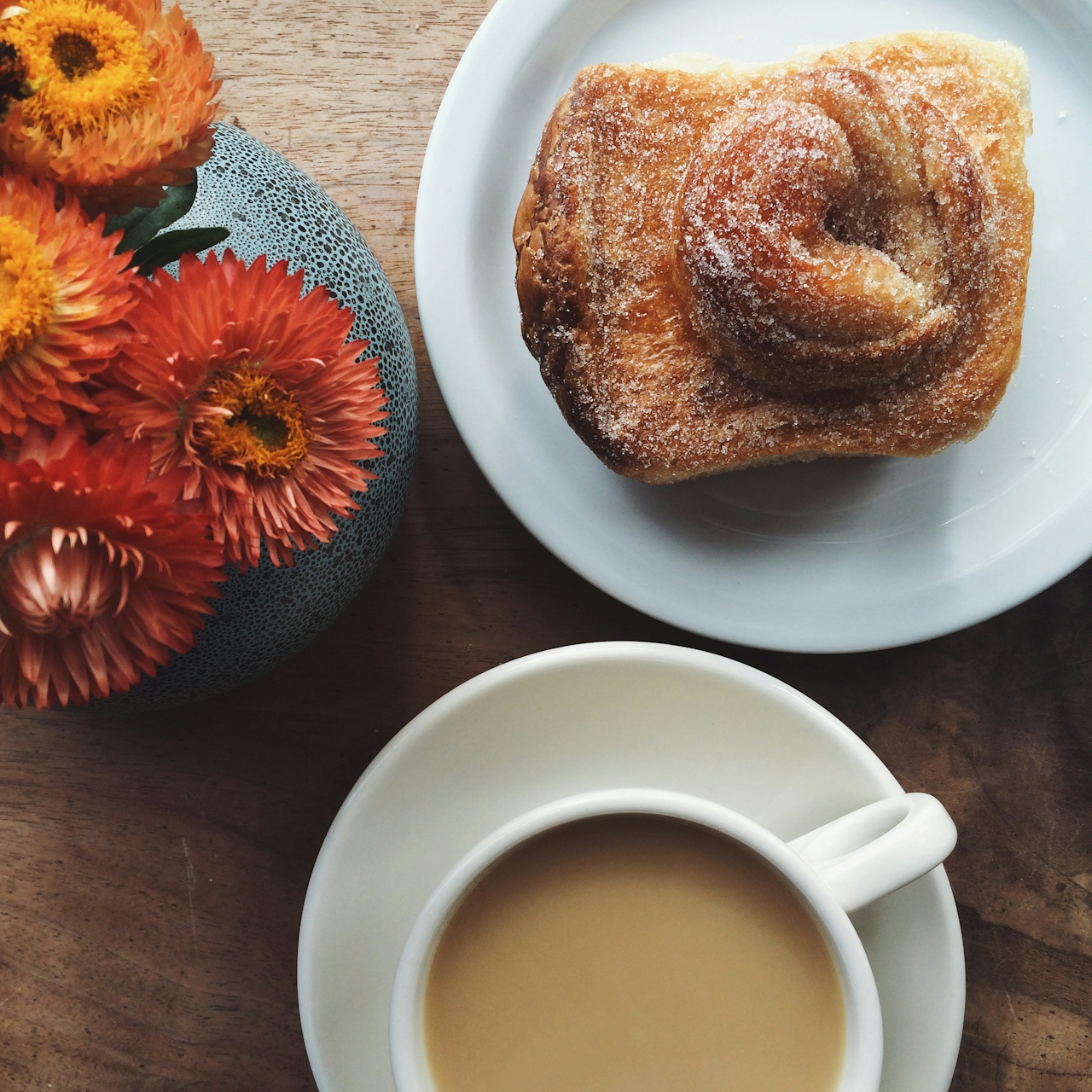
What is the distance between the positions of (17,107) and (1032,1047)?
3.80 ft

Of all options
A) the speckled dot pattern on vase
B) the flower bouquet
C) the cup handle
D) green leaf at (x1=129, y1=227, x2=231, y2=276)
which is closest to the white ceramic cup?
the cup handle

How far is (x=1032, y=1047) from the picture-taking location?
1013 mm

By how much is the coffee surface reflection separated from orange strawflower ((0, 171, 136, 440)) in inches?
20.8

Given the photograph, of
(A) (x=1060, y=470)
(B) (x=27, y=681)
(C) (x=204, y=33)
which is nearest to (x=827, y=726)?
(A) (x=1060, y=470)

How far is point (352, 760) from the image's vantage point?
1025 millimetres

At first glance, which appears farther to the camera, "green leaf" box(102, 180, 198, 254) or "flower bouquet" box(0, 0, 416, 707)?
"green leaf" box(102, 180, 198, 254)

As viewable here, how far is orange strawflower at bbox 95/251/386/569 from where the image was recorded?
46cm

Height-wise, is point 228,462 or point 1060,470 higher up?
point 228,462

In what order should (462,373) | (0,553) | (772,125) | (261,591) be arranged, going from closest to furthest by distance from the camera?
A: (0,553) < (261,591) < (772,125) < (462,373)

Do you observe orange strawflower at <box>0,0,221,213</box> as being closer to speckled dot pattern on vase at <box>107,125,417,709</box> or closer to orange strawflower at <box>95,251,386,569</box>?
orange strawflower at <box>95,251,386,569</box>

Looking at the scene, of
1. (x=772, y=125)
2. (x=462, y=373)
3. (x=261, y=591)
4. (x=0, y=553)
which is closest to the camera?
(x=0, y=553)

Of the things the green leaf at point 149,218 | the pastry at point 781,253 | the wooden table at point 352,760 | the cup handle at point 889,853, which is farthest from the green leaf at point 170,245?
the cup handle at point 889,853

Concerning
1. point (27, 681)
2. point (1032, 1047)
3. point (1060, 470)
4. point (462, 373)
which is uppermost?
point (27, 681)

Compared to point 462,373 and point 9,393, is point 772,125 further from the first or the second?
point 9,393
